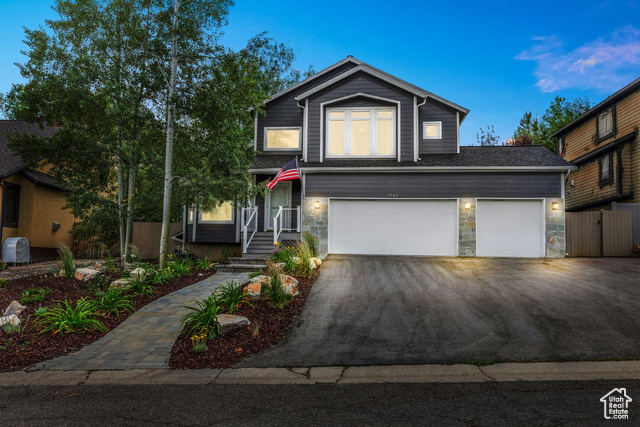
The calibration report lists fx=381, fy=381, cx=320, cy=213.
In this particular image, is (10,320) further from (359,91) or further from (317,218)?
(359,91)

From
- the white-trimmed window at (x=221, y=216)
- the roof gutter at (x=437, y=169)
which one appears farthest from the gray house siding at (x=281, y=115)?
the roof gutter at (x=437, y=169)

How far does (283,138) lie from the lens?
16.7 m

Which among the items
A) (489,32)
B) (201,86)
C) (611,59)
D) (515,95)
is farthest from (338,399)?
(515,95)

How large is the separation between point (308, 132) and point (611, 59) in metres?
20.0

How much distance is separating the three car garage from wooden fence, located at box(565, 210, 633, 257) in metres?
2.20

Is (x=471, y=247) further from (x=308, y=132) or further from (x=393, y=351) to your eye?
(x=393, y=351)

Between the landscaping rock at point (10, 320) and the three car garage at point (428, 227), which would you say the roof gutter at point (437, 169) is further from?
the landscaping rock at point (10, 320)

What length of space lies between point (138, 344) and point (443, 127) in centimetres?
1408

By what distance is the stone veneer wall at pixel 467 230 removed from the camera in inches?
520

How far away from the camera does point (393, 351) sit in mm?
5184

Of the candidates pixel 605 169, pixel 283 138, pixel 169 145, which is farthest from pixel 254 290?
pixel 605 169

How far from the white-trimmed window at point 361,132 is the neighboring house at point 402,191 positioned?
0.13 feet

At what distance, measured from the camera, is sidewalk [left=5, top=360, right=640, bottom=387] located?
4.26m

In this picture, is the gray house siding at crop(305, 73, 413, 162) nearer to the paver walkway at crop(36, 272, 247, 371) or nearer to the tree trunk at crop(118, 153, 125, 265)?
the tree trunk at crop(118, 153, 125, 265)
